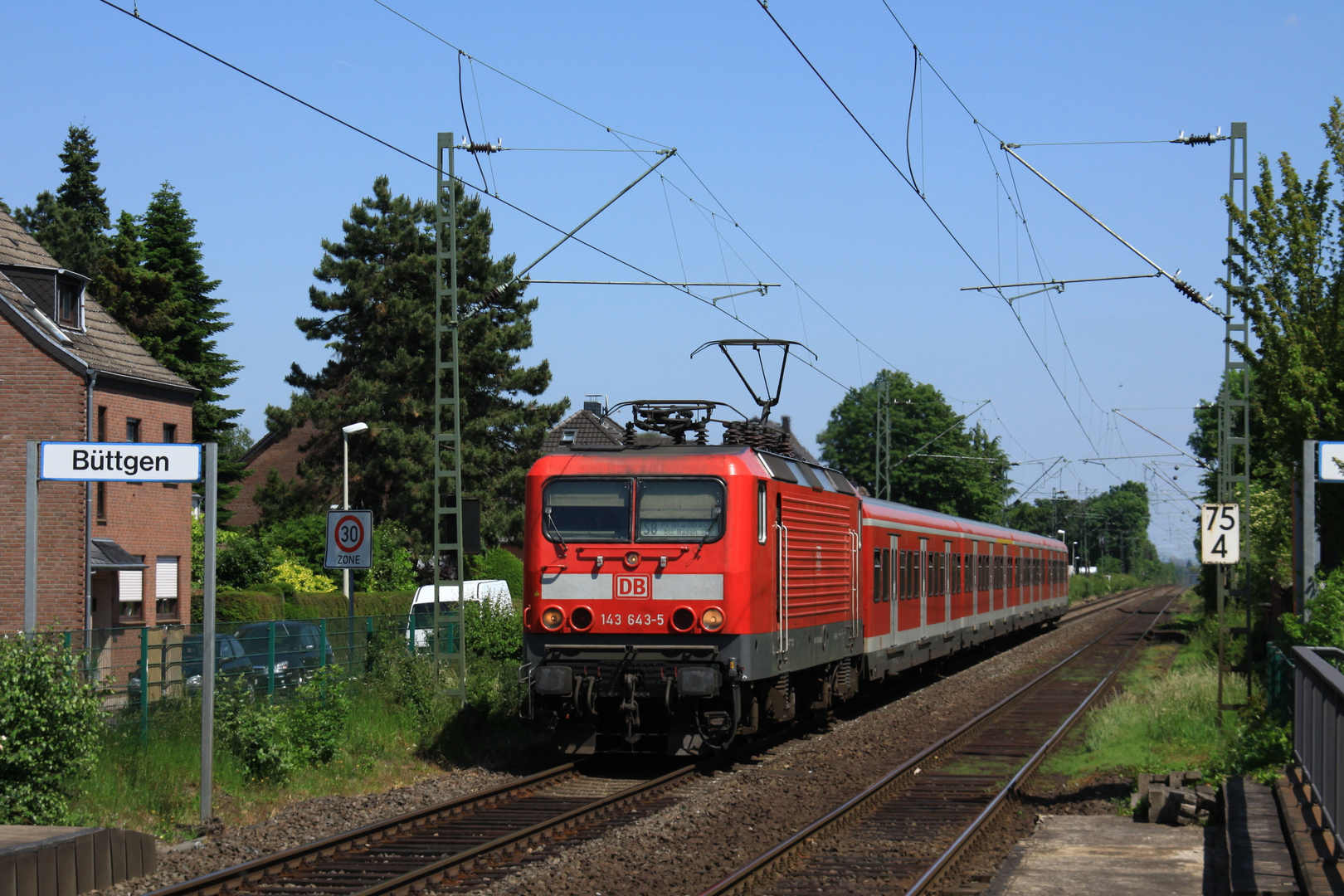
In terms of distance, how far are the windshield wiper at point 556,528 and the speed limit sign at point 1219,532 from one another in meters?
7.56

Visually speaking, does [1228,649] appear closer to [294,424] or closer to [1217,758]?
[1217,758]

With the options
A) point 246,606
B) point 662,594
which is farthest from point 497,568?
point 662,594

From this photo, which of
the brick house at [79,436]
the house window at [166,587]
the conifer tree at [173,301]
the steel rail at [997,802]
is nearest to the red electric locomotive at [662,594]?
the steel rail at [997,802]

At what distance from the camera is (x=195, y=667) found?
A: 13555 millimetres

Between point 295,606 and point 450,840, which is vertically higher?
point 295,606

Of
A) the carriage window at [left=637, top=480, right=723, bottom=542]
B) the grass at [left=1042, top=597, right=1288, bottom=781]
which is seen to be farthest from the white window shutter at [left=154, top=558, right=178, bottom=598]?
the carriage window at [left=637, top=480, right=723, bottom=542]

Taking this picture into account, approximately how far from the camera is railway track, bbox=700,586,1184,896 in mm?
9156

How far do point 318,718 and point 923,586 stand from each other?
12412 mm

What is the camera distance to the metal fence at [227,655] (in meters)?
12.3

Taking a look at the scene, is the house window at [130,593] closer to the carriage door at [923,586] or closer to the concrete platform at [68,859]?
the carriage door at [923,586]

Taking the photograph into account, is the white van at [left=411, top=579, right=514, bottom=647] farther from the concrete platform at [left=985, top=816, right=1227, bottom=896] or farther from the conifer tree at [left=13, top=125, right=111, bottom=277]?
the conifer tree at [left=13, top=125, right=111, bottom=277]

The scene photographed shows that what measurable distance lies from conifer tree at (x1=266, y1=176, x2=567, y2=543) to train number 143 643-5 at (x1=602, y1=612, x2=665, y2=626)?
31006 millimetres

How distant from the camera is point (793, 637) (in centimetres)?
1466

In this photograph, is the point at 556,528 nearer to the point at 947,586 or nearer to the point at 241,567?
the point at 947,586
